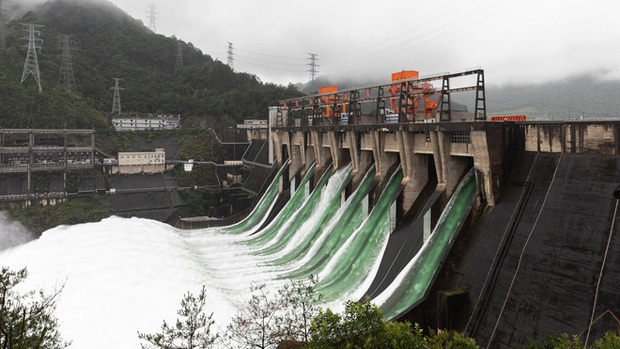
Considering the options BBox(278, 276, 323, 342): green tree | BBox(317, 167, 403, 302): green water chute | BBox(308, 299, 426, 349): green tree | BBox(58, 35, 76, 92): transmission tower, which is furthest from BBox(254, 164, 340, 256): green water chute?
BBox(58, 35, 76, 92): transmission tower

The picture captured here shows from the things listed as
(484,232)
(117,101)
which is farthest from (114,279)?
(117,101)

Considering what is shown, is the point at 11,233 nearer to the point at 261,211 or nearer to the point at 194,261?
the point at 261,211

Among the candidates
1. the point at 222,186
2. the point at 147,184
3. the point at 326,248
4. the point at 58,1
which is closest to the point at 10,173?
the point at 147,184

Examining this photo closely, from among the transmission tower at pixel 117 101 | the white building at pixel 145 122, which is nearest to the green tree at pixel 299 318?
the white building at pixel 145 122

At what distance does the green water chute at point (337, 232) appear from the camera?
27156 mm

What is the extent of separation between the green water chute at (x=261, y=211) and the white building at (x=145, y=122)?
45812mm

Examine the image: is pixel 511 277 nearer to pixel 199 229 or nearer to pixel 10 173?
pixel 199 229

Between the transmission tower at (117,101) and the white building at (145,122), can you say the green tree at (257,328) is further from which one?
the transmission tower at (117,101)

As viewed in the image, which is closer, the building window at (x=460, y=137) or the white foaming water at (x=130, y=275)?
the white foaming water at (x=130, y=275)

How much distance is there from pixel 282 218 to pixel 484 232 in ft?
76.9

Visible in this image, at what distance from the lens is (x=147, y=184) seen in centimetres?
6538

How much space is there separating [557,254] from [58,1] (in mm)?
162242

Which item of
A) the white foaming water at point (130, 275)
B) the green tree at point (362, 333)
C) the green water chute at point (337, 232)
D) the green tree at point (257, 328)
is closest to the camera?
the green tree at point (362, 333)

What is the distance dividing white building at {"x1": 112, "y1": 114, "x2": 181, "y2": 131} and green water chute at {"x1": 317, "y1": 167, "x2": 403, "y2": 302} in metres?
67.4
